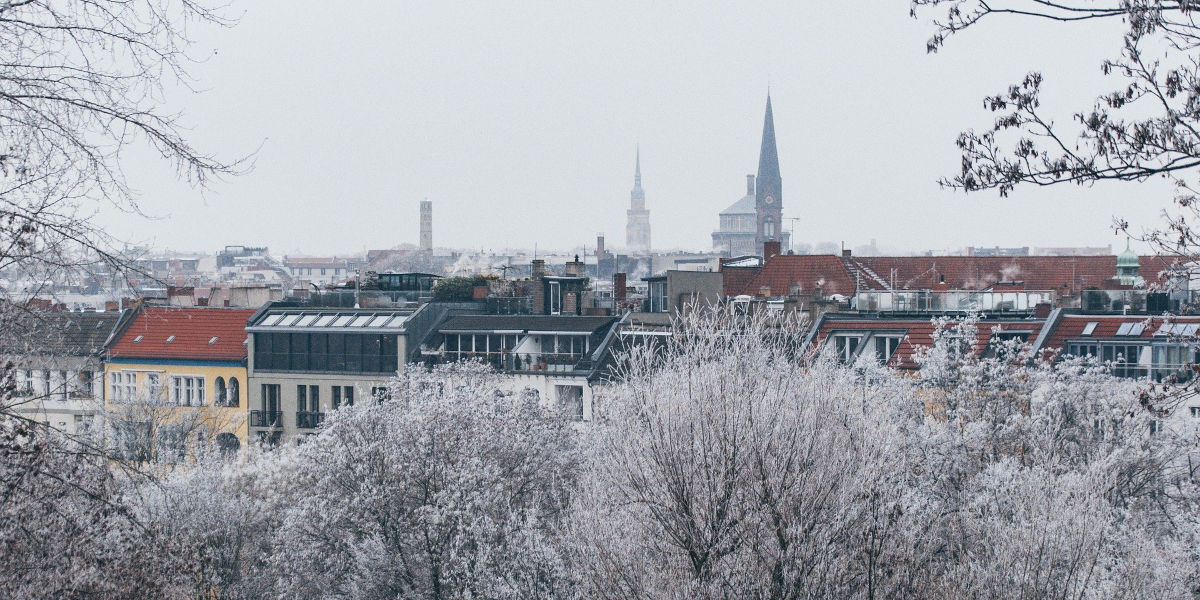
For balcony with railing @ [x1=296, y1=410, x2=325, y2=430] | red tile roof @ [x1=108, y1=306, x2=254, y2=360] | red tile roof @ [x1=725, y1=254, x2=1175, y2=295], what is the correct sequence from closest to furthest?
balcony with railing @ [x1=296, y1=410, x2=325, y2=430], red tile roof @ [x1=108, y1=306, x2=254, y2=360], red tile roof @ [x1=725, y1=254, x2=1175, y2=295]

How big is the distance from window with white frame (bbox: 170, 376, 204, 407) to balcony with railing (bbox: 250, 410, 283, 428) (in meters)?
2.56

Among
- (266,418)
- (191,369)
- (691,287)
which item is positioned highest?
(691,287)

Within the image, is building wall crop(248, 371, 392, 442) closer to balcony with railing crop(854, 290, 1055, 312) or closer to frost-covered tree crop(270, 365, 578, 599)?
balcony with railing crop(854, 290, 1055, 312)

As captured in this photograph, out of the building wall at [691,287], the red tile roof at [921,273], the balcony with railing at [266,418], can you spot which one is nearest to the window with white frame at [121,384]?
the balcony with railing at [266,418]

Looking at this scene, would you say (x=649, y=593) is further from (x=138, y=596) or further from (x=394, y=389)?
(x=394, y=389)

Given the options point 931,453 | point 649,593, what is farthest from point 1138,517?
point 649,593

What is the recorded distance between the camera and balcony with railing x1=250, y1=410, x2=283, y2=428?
196 feet

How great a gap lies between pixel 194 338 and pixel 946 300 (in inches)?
1147

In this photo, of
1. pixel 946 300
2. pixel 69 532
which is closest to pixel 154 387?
pixel 946 300

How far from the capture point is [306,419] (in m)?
59.2

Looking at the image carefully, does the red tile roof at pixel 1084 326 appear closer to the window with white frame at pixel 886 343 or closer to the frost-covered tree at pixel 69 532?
the window with white frame at pixel 886 343

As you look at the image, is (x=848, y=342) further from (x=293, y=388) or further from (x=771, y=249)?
(x=771, y=249)

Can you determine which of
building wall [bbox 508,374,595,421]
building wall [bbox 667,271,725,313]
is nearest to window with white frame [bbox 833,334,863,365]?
building wall [bbox 508,374,595,421]

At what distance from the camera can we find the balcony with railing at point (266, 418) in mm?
59688
